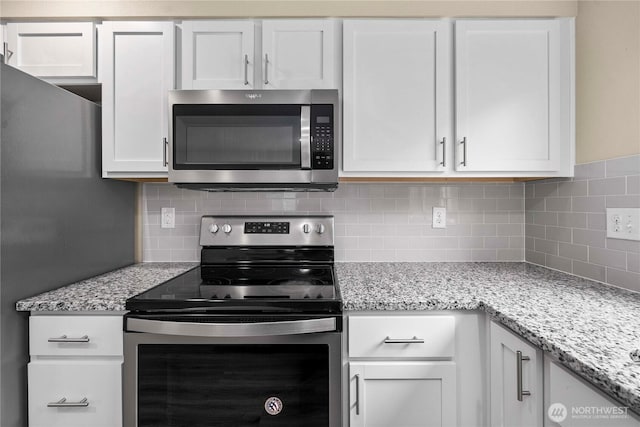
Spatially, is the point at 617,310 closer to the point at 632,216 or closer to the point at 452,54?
the point at 632,216

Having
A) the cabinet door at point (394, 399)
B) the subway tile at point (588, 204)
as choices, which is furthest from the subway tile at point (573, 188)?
the cabinet door at point (394, 399)

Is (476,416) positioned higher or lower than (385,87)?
lower

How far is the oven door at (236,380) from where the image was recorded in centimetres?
123

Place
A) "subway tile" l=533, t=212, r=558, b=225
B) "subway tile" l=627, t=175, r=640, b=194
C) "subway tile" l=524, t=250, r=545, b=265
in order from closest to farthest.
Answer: "subway tile" l=627, t=175, r=640, b=194, "subway tile" l=533, t=212, r=558, b=225, "subway tile" l=524, t=250, r=545, b=265

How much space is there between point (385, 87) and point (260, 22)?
64 cm

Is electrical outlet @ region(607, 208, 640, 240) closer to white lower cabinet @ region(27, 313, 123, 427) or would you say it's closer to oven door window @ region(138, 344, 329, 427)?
oven door window @ region(138, 344, 329, 427)

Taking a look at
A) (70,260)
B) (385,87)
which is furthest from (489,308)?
(70,260)

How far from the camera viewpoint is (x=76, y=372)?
1298 millimetres

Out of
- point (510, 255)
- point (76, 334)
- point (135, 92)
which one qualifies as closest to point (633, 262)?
point (510, 255)

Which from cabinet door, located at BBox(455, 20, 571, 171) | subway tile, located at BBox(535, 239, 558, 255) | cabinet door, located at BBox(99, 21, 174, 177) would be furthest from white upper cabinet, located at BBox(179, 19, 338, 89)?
subway tile, located at BBox(535, 239, 558, 255)

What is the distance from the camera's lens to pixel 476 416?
4.25ft

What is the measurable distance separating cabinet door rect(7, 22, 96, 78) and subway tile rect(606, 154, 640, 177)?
221 centimetres

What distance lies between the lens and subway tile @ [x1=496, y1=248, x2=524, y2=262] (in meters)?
2.08

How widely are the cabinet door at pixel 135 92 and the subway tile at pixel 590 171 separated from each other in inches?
72.8
